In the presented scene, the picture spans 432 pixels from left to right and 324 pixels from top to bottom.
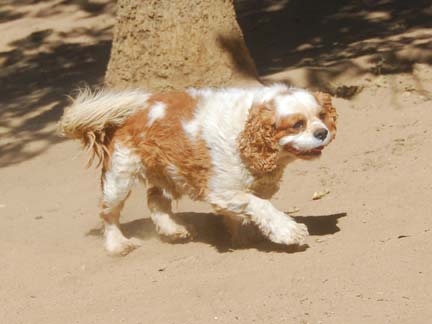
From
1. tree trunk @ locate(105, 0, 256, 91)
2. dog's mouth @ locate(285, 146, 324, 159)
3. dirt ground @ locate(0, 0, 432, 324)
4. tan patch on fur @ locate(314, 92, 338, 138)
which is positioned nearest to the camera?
dirt ground @ locate(0, 0, 432, 324)

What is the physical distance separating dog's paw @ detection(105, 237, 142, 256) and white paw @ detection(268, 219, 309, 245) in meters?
1.45

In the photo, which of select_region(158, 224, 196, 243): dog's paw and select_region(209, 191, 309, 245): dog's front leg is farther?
select_region(158, 224, 196, 243): dog's paw

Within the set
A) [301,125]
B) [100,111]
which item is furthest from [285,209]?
[100,111]

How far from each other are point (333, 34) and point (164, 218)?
19.8ft

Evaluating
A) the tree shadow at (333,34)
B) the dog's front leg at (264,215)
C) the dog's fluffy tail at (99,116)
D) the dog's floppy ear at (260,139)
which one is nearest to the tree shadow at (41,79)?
the tree shadow at (333,34)

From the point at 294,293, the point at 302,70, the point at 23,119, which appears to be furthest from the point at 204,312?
the point at 23,119

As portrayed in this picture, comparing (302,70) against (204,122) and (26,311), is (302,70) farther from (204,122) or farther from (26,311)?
(26,311)

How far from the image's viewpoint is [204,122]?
21.3 ft

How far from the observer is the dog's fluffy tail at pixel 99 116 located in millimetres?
6961

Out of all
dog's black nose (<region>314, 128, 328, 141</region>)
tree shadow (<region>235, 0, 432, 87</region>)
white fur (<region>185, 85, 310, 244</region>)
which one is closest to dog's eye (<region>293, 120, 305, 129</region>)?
dog's black nose (<region>314, 128, 328, 141</region>)

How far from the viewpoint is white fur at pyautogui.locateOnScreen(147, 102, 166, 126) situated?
6789 mm

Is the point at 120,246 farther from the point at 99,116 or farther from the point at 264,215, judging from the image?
the point at 264,215

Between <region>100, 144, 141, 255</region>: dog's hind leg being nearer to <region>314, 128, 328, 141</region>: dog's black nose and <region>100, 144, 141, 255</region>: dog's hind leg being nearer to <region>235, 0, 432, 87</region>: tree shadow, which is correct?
<region>314, 128, 328, 141</region>: dog's black nose

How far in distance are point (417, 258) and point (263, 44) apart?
7384mm
